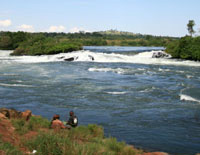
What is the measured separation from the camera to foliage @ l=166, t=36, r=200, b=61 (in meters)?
53.8

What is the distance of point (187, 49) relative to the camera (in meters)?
56.5

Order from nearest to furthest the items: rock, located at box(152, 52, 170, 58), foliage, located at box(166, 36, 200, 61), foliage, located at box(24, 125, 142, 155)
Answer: foliage, located at box(24, 125, 142, 155), foliage, located at box(166, 36, 200, 61), rock, located at box(152, 52, 170, 58)

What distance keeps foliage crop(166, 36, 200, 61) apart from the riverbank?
149 feet

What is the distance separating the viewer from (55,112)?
1686 cm

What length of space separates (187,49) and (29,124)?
164 ft

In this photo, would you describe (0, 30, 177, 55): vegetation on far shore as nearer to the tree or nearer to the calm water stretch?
the tree

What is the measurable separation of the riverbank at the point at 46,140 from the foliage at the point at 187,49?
45386 millimetres

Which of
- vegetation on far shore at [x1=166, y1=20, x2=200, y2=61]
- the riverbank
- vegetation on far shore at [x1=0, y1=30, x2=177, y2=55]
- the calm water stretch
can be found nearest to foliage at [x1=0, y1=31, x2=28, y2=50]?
vegetation on far shore at [x1=0, y1=30, x2=177, y2=55]

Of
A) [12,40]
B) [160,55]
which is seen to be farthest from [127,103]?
[12,40]

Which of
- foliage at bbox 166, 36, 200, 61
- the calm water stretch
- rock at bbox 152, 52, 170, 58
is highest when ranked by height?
foliage at bbox 166, 36, 200, 61

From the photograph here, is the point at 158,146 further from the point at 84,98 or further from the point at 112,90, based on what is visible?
the point at 112,90

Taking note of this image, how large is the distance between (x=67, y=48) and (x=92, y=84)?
3932 cm

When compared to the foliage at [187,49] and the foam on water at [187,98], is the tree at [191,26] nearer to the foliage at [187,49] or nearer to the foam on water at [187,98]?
the foliage at [187,49]

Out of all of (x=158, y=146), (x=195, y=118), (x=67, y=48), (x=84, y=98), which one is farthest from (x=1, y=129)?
(x=67, y=48)
